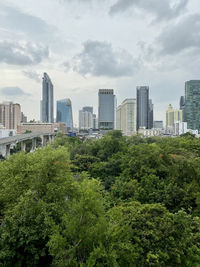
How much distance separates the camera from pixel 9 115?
110 meters

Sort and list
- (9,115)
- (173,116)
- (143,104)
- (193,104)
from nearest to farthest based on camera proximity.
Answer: (9,115) → (193,104) → (143,104) → (173,116)

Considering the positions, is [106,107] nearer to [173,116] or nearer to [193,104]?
[173,116]

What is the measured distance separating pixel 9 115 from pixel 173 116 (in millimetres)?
133074

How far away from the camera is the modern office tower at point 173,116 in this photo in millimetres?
160125

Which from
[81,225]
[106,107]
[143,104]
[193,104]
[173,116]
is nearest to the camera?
[81,225]

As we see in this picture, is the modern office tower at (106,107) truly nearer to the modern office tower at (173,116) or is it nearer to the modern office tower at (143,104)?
the modern office tower at (143,104)

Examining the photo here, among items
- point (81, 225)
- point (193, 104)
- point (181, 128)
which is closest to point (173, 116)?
point (193, 104)

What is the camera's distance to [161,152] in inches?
823

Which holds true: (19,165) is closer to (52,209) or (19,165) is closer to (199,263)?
(52,209)

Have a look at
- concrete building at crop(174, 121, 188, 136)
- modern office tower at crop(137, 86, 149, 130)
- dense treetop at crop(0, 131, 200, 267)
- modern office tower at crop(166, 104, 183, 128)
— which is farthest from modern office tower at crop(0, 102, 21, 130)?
modern office tower at crop(166, 104, 183, 128)

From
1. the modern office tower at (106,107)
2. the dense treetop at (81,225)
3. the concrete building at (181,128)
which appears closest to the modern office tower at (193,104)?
the concrete building at (181,128)

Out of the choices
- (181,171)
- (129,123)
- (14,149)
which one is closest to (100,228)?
(181,171)

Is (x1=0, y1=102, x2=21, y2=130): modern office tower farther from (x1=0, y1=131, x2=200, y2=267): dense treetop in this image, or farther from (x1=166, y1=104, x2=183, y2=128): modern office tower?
(x1=166, y1=104, x2=183, y2=128): modern office tower

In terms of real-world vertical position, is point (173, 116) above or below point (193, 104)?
below
